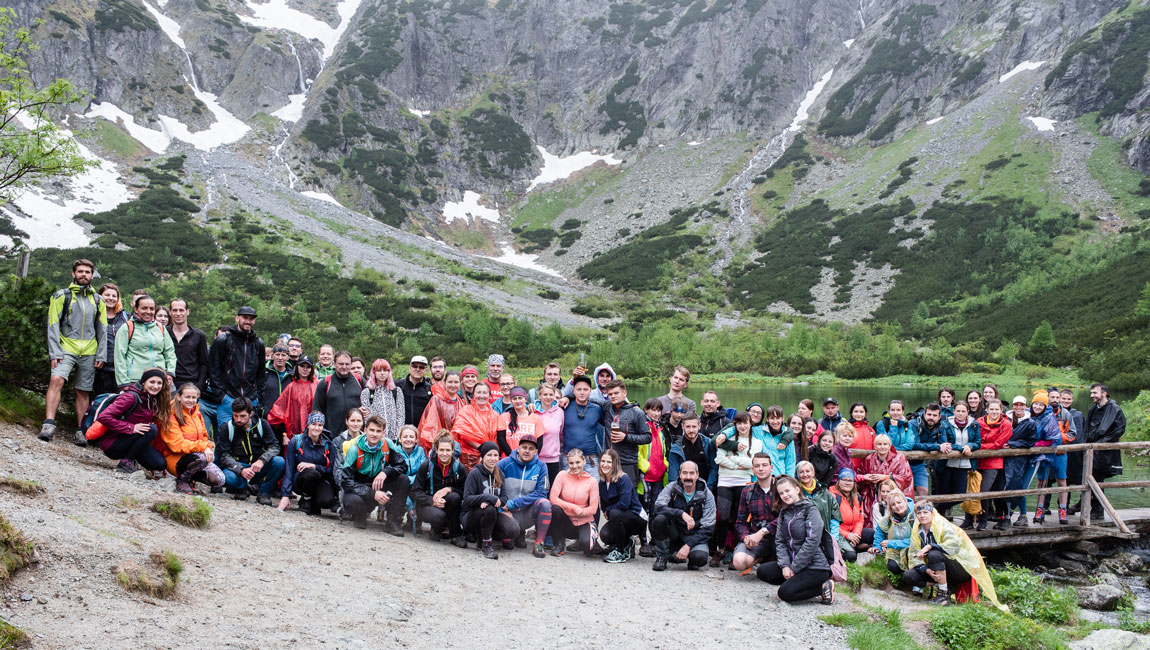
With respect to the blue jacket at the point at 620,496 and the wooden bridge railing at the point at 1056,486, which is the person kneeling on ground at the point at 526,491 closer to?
the blue jacket at the point at 620,496

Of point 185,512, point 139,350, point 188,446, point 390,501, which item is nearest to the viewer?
point 185,512

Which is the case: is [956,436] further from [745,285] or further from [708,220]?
[708,220]

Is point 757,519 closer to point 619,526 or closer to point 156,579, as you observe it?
point 619,526

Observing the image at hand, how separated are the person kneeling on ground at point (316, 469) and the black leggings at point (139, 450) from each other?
136 cm

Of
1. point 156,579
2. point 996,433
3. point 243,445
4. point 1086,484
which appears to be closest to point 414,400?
point 243,445

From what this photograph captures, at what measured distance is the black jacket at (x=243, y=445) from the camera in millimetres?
7842

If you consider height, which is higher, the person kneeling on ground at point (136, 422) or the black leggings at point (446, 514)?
the person kneeling on ground at point (136, 422)

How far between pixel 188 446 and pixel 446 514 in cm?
304

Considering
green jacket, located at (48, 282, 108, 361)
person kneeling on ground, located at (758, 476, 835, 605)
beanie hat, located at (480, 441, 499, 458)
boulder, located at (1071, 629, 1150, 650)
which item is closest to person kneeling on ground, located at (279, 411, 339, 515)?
beanie hat, located at (480, 441, 499, 458)

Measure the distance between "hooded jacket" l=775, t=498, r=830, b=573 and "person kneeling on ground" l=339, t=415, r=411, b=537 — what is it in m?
4.45

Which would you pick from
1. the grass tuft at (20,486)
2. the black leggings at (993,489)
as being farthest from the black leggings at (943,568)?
the grass tuft at (20,486)

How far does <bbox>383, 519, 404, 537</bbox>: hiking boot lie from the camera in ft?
25.7

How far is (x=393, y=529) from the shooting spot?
7863mm

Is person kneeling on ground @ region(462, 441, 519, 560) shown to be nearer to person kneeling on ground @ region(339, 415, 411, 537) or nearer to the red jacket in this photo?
person kneeling on ground @ region(339, 415, 411, 537)
